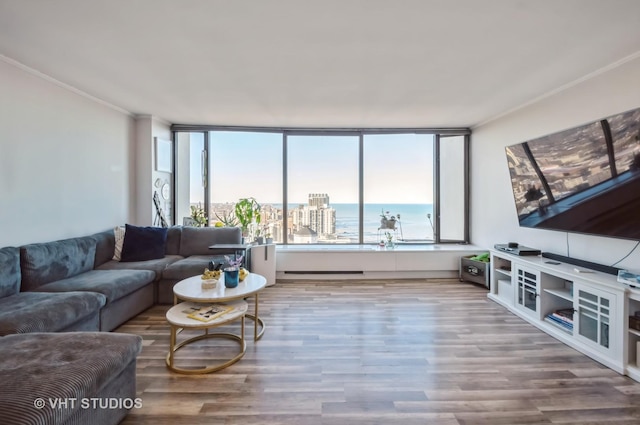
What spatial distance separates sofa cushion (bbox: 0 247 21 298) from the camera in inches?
92.3

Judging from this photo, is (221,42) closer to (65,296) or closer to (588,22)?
(65,296)

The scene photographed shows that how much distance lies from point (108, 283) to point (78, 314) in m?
0.49

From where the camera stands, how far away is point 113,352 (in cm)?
159

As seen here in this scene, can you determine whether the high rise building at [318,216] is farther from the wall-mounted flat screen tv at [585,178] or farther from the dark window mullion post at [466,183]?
the wall-mounted flat screen tv at [585,178]

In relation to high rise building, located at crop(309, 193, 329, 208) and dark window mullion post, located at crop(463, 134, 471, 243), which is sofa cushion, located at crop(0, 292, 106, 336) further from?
dark window mullion post, located at crop(463, 134, 471, 243)

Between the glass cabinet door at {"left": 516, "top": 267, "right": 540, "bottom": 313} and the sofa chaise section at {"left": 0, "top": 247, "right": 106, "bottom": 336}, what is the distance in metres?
4.23

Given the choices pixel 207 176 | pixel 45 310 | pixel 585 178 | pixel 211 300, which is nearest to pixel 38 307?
pixel 45 310

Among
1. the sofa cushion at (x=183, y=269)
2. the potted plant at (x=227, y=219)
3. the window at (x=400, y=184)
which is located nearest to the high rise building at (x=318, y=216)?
the window at (x=400, y=184)

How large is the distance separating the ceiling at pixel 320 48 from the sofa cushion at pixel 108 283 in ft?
6.73

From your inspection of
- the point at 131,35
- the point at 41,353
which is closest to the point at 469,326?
the point at 41,353

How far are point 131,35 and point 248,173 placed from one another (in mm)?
3294

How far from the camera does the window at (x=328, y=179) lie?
507 cm

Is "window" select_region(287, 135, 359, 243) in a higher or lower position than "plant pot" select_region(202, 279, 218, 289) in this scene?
higher

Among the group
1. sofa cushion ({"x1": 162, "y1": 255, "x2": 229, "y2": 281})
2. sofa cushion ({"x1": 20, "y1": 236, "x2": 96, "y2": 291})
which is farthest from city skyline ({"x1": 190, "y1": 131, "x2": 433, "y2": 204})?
sofa cushion ({"x1": 20, "y1": 236, "x2": 96, "y2": 291})
